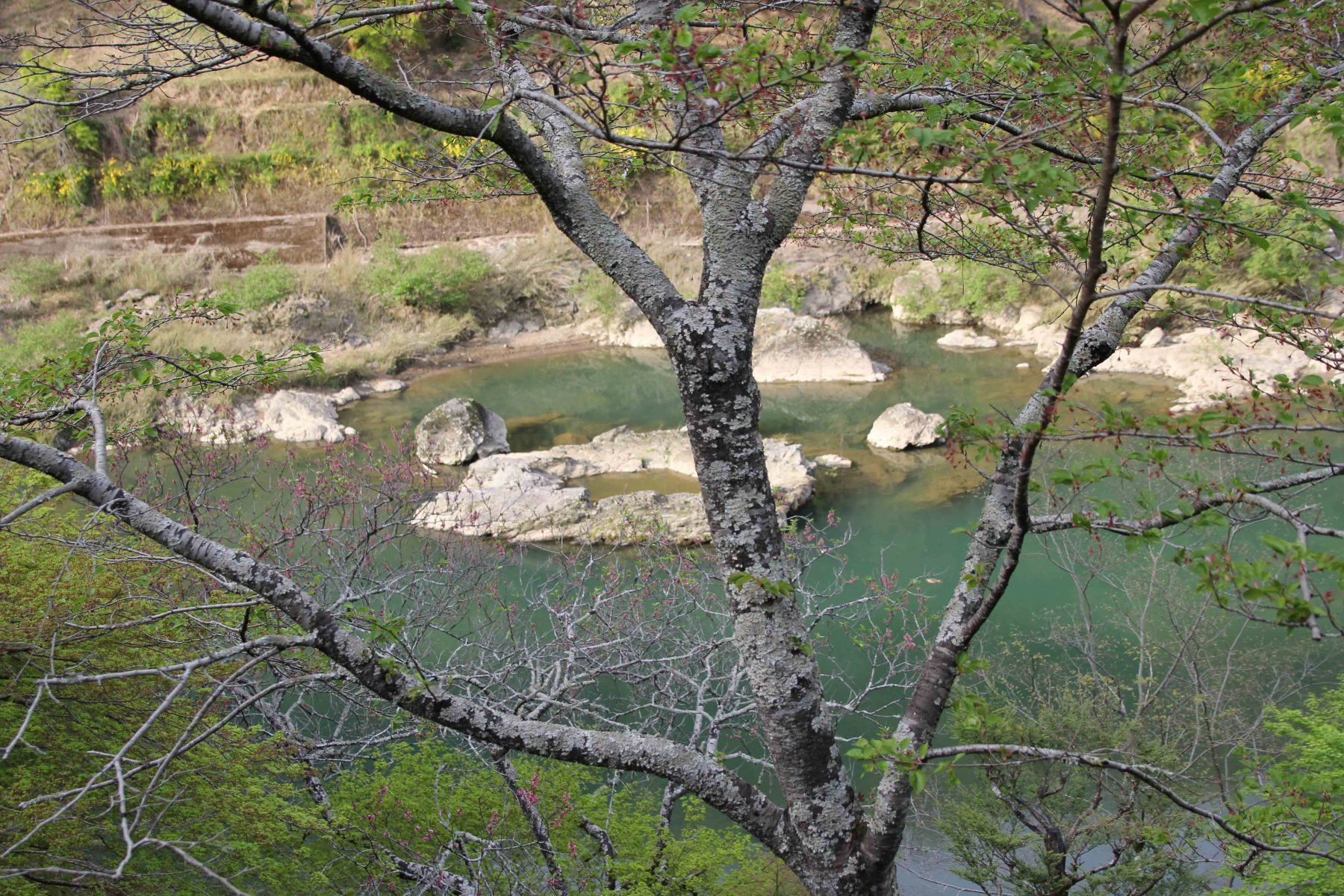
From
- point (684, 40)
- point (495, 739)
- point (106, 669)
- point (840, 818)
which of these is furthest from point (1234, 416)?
point (106, 669)

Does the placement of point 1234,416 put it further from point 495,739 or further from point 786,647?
point 495,739

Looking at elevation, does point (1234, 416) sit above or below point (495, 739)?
above

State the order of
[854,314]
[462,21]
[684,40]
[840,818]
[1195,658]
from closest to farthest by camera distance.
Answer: [684,40]
[840,818]
[462,21]
[1195,658]
[854,314]

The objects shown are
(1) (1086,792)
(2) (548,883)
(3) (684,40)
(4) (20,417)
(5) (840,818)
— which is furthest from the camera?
(1) (1086,792)

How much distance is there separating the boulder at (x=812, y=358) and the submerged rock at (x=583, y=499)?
3774 millimetres

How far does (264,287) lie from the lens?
18.3m

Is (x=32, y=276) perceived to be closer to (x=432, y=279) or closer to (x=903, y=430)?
(x=432, y=279)

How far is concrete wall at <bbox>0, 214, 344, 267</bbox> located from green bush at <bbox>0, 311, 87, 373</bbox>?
5.95 meters

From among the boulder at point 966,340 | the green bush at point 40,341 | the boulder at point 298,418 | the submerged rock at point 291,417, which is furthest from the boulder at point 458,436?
the boulder at point 966,340

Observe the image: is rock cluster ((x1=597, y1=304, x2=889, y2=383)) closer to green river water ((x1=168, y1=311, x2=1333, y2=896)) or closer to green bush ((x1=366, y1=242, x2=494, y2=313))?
green river water ((x1=168, y1=311, x2=1333, y2=896))

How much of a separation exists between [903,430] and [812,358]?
3.65m

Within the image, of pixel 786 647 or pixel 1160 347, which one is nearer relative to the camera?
pixel 786 647

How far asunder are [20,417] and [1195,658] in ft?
24.7

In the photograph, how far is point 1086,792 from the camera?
5879 millimetres
